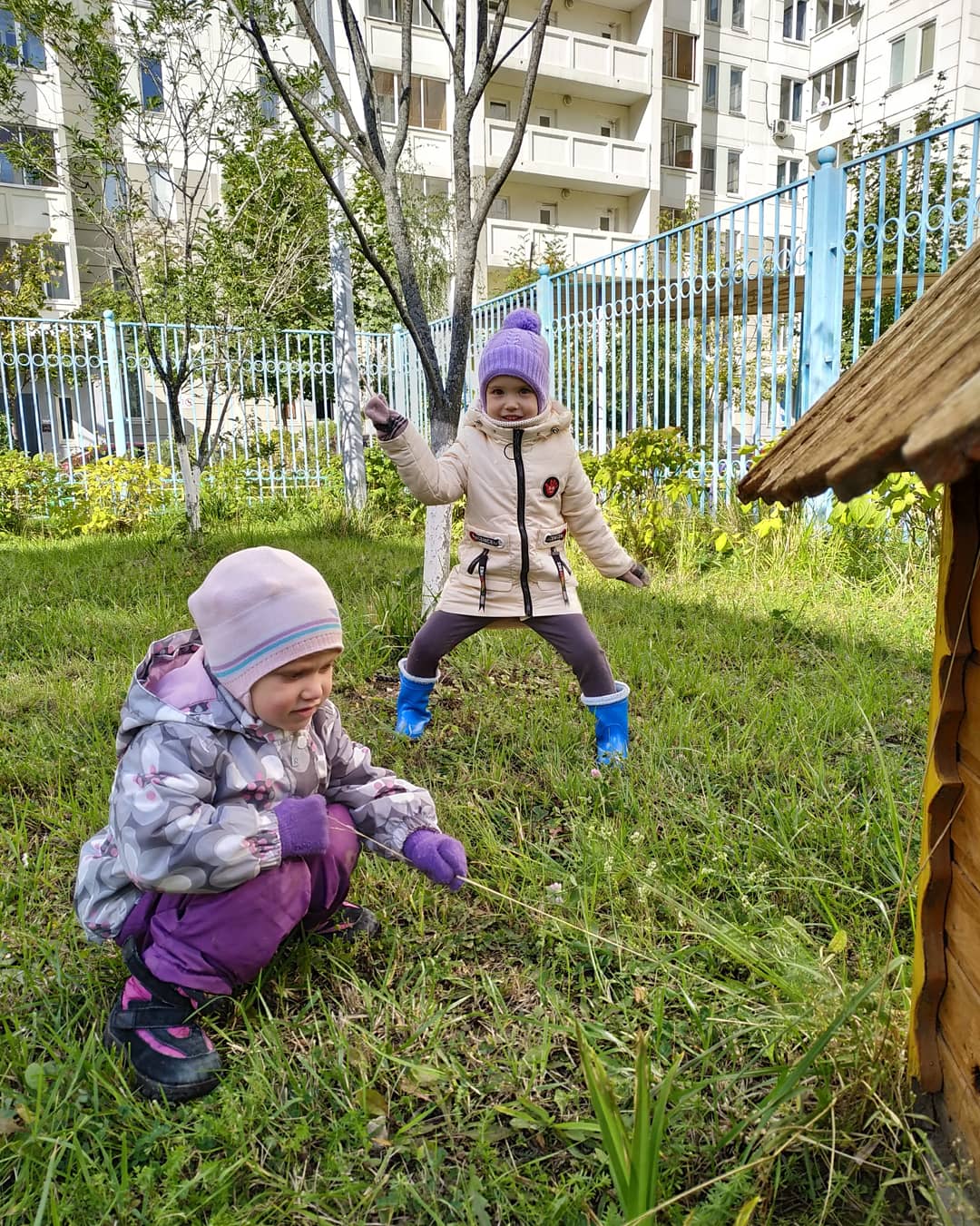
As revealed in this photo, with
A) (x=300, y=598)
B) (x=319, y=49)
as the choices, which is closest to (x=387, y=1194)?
(x=300, y=598)

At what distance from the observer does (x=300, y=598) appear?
59.3 inches

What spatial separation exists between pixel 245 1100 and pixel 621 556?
2085mm

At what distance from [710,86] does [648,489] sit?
26308mm

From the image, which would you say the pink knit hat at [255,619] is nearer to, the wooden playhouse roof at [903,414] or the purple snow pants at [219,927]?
the purple snow pants at [219,927]

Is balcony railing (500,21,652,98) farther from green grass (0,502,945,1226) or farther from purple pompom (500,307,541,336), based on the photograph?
green grass (0,502,945,1226)

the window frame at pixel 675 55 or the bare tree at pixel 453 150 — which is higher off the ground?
the window frame at pixel 675 55

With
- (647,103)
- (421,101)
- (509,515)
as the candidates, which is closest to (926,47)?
(647,103)

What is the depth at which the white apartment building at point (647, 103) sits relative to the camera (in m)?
21.1

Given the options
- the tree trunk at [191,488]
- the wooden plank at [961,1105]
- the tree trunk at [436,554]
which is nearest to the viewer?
the wooden plank at [961,1105]

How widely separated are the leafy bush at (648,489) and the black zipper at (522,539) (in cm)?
282

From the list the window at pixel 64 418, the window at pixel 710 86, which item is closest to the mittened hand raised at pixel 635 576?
the window at pixel 64 418

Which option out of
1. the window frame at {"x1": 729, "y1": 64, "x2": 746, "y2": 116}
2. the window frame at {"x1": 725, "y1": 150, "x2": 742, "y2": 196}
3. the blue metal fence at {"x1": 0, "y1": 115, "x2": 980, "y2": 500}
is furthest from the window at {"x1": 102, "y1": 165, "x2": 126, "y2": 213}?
the window frame at {"x1": 729, "y1": 64, "x2": 746, "y2": 116}

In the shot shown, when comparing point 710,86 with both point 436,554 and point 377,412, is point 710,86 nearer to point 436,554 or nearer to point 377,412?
point 436,554

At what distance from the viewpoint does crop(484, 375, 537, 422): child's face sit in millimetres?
2857
